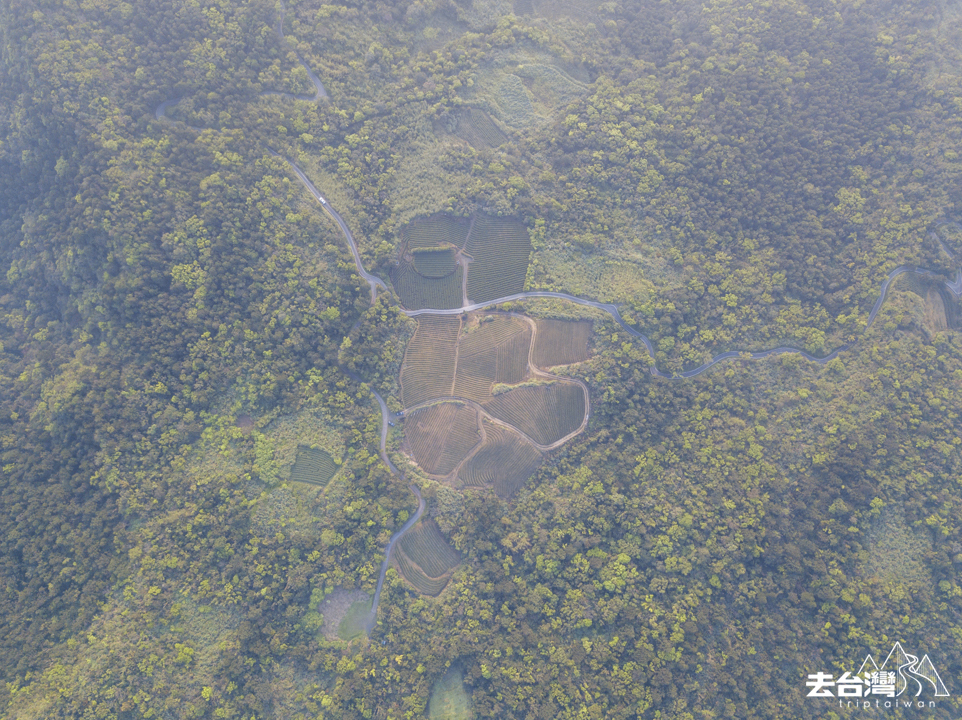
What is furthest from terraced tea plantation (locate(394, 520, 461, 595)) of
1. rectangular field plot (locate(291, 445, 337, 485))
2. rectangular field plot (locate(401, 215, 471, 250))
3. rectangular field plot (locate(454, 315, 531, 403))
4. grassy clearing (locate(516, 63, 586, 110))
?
grassy clearing (locate(516, 63, 586, 110))

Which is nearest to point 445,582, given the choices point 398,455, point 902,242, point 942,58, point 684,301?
point 398,455

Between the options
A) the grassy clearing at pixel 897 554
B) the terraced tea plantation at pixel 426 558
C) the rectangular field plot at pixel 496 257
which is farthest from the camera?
the rectangular field plot at pixel 496 257

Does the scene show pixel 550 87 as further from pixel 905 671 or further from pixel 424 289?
pixel 905 671

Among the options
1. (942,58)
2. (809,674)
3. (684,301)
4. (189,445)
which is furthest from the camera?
(942,58)

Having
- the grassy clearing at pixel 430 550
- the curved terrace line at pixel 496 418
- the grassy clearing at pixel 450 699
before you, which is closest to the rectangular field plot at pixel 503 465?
the curved terrace line at pixel 496 418

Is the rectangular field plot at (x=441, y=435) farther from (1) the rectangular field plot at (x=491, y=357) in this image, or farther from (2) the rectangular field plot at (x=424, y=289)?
(2) the rectangular field plot at (x=424, y=289)

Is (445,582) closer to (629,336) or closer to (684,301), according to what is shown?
(629,336)

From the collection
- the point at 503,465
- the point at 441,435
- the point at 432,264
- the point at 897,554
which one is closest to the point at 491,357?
the point at 441,435
